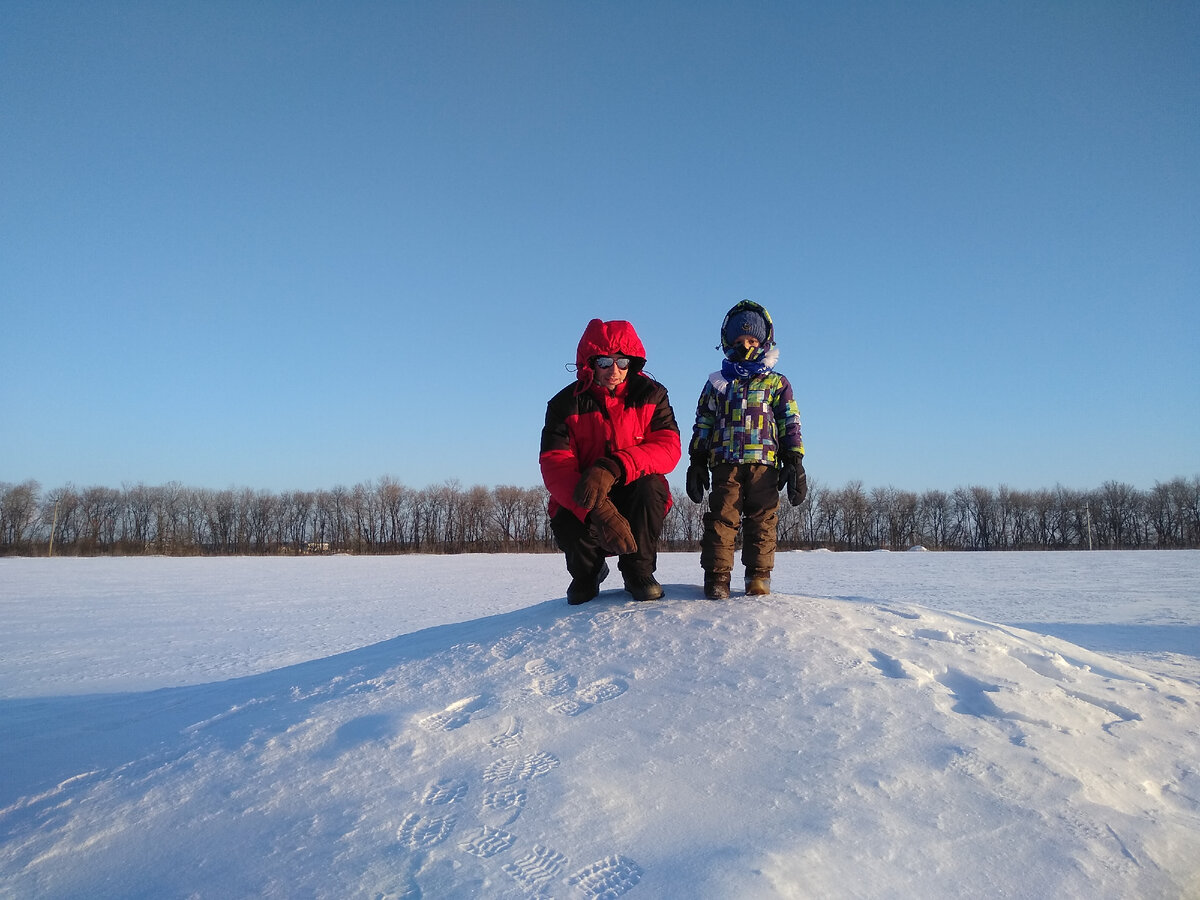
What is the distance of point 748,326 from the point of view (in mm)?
3680

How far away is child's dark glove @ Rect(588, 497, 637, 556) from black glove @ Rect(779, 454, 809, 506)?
2.92 ft

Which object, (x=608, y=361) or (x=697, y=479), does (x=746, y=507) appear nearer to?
(x=697, y=479)

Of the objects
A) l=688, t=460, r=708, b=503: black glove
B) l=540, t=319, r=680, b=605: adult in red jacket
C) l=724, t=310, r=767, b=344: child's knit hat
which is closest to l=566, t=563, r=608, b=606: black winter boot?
l=540, t=319, r=680, b=605: adult in red jacket

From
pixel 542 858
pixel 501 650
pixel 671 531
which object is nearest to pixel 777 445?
pixel 501 650

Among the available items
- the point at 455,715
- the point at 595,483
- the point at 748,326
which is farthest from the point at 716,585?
the point at 455,715

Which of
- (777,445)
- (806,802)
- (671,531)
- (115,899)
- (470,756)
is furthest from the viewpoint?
(671,531)

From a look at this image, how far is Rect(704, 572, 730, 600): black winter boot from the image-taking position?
10.9 ft

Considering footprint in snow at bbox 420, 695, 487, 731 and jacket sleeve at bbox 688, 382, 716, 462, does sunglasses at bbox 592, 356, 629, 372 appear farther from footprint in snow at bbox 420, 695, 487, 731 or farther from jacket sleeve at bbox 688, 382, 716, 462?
footprint in snow at bbox 420, 695, 487, 731

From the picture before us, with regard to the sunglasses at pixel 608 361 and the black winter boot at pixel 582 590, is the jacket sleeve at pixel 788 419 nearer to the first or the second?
the sunglasses at pixel 608 361

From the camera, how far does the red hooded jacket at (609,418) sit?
10.8ft

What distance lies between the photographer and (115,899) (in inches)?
62.8

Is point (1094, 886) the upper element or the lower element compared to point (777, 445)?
lower

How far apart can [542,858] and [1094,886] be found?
1.14 meters

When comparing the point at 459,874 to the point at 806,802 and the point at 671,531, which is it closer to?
the point at 806,802
